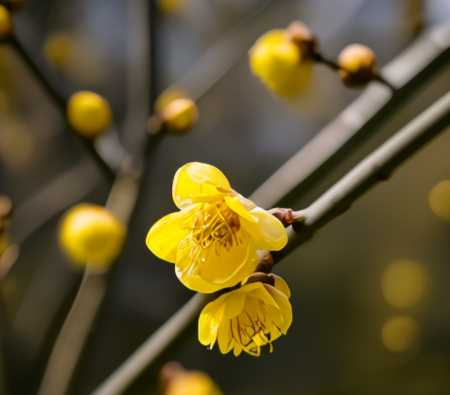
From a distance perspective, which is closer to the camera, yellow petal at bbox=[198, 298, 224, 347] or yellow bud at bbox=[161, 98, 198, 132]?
yellow petal at bbox=[198, 298, 224, 347]

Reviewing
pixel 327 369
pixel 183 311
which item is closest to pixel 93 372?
pixel 327 369

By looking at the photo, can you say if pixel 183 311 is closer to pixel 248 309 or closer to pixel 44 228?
pixel 248 309

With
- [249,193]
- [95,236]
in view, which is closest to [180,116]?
[95,236]

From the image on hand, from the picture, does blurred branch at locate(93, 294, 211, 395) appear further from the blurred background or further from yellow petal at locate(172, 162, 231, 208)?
the blurred background

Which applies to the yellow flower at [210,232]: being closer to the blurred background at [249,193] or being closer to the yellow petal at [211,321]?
the yellow petal at [211,321]

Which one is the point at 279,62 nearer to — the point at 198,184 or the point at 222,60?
the point at 198,184

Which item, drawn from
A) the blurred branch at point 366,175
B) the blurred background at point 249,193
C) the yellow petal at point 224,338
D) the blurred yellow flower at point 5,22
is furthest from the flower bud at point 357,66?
the blurred background at point 249,193

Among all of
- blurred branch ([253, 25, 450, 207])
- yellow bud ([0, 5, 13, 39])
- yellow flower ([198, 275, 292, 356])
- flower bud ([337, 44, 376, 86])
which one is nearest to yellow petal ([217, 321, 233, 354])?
yellow flower ([198, 275, 292, 356])
